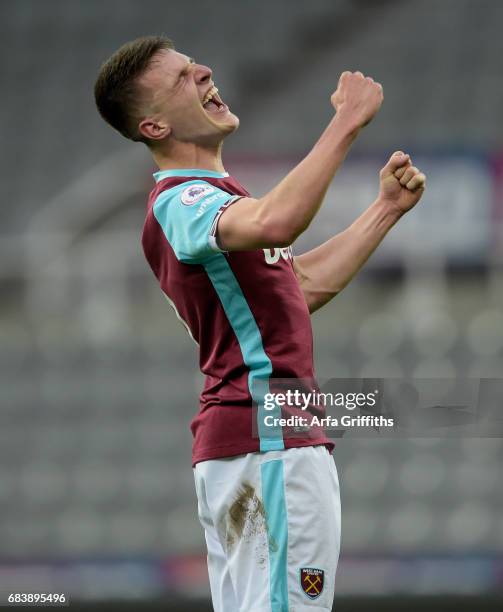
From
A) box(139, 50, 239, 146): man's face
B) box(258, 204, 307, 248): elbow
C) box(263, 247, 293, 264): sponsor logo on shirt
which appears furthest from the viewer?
box(139, 50, 239, 146): man's face

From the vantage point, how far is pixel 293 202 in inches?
93.9

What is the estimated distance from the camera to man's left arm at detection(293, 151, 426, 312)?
9.66ft

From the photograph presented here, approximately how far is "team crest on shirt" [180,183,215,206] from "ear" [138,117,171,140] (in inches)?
9.5

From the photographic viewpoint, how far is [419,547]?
6.88 m

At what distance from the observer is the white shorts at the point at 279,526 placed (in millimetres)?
2514

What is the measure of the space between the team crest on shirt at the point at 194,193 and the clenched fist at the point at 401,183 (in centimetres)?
50

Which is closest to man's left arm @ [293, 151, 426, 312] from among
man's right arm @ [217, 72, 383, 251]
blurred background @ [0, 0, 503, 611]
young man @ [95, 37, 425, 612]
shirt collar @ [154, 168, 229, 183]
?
young man @ [95, 37, 425, 612]

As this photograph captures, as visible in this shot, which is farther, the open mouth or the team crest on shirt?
the open mouth

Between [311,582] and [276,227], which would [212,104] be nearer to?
[276,227]

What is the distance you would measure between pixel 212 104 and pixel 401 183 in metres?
0.51

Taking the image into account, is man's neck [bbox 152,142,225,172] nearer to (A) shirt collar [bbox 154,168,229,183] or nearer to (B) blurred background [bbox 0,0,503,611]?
(A) shirt collar [bbox 154,168,229,183]

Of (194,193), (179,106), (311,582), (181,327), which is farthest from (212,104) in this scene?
(181,327)

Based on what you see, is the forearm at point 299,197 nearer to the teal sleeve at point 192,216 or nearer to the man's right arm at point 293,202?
the man's right arm at point 293,202

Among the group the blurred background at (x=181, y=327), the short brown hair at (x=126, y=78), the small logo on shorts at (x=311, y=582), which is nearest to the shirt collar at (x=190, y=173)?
the short brown hair at (x=126, y=78)
